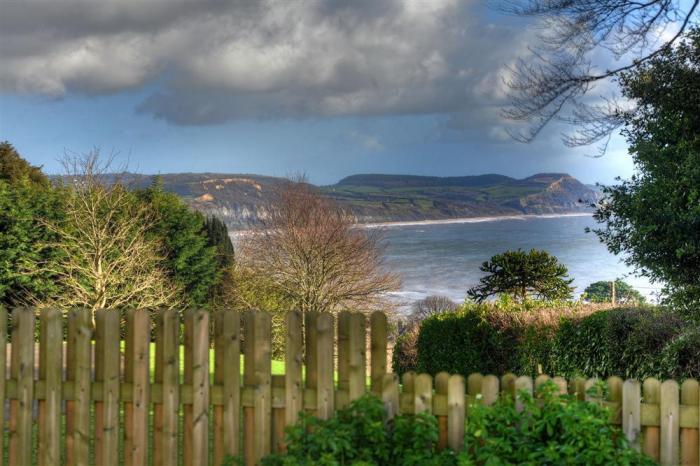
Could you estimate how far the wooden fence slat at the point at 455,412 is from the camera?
5020 mm

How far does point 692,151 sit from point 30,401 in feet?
24.6

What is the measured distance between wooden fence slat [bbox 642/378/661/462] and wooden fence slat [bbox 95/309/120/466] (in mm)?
3697

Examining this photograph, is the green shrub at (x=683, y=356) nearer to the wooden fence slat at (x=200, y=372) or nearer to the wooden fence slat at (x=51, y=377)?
the wooden fence slat at (x=200, y=372)

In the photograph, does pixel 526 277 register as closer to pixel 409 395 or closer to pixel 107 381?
pixel 409 395

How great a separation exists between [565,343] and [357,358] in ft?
27.5

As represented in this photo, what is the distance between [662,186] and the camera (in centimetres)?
896

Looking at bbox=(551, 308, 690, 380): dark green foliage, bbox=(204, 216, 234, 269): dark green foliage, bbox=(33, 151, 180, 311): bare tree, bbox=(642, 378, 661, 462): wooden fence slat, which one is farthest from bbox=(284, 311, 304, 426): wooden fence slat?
bbox=(204, 216, 234, 269): dark green foliage

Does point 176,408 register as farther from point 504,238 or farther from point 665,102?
point 504,238

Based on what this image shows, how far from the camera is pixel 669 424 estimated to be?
4.88m

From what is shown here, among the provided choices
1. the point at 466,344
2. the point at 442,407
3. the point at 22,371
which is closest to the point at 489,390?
the point at 442,407

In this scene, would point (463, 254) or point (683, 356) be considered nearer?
point (683, 356)

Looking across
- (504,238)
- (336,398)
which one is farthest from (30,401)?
(504,238)

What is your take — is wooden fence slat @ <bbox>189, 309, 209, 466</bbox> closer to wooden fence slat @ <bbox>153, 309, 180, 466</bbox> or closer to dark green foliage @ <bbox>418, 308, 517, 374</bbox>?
wooden fence slat @ <bbox>153, 309, 180, 466</bbox>

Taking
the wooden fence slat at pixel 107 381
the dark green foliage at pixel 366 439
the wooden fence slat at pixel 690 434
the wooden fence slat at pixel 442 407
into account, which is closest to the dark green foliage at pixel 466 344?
the wooden fence slat at pixel 690 434
